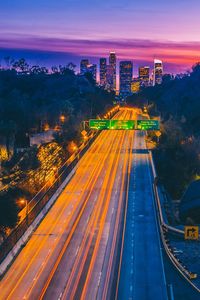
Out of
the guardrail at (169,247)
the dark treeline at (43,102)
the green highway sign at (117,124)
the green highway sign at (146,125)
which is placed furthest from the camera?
the dark treeline at (43,102)

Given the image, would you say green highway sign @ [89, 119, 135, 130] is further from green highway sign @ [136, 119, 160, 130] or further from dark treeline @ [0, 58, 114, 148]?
dark treeline @ [0, 58, 114, 148]

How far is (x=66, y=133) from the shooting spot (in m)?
93.9

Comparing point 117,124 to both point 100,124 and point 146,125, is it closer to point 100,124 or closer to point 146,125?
point 100,124

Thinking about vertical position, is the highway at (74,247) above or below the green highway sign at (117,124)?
below

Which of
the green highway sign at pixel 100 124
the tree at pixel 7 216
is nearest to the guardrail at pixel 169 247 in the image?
the tree at pixel 7 216

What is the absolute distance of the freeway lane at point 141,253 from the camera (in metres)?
27.4

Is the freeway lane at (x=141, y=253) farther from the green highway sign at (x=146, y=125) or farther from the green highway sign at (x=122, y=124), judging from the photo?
the green highway sign at (x=146, y=125)

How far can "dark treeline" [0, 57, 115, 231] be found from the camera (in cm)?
7822

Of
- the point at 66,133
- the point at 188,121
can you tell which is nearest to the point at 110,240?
the point at 66,133

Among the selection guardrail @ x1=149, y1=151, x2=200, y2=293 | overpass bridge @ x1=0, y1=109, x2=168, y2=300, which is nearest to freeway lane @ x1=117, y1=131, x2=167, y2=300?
overpass bridge @ x1=0, y1=109, x2=168, y2=300

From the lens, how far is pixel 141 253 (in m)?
33.0

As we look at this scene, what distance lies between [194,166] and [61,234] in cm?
3498

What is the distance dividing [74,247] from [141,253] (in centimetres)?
466

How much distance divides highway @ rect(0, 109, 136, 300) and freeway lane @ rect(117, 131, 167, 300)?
1.01m
